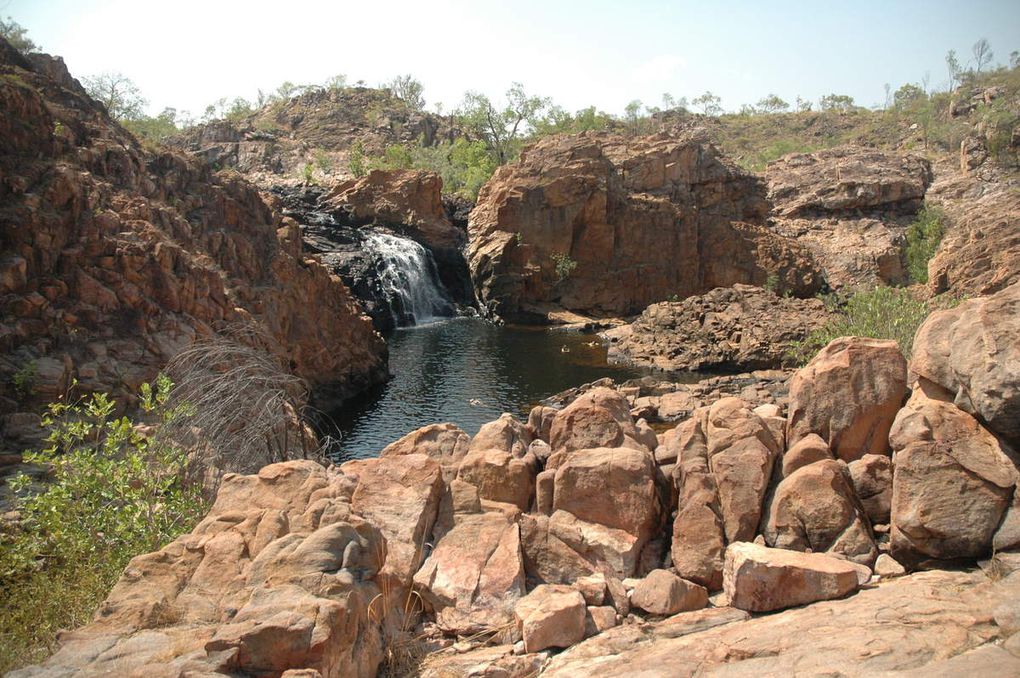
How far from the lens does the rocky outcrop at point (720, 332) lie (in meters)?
34.5

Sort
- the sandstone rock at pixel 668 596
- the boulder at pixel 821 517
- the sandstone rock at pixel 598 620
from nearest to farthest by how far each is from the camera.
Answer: the sandstone rock at pixel 598 620
the sandstone rock at pixel 668 596
the boulder at pixel 821 517

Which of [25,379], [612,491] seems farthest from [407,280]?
[612,491]

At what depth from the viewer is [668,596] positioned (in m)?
7.27

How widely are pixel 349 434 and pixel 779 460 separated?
18343 millimetres

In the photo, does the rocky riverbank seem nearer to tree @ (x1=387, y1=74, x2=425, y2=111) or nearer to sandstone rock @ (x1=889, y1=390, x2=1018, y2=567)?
sandstone rock @ (x1=889, y1=390, x2=1018, y2=567)

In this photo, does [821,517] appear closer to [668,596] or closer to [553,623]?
[668,596]

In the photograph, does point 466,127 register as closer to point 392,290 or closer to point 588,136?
Answer: point 588,136

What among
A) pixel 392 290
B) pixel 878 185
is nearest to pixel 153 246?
pixel 392 290

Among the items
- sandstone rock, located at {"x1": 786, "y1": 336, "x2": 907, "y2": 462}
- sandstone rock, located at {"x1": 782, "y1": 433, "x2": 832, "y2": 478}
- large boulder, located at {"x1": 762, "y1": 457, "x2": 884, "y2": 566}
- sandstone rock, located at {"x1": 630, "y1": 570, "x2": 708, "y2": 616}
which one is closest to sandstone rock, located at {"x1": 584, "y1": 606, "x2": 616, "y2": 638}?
sandstone rock, located at {"x1": 630, "y1": 570, "x2": 708, "y2": 616}

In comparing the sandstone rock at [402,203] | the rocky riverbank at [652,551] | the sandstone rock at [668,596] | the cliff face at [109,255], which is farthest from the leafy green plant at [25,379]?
the sandstone rock at [402,203]

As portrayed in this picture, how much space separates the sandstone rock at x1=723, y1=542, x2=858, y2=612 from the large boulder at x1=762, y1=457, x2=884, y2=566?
563 mm

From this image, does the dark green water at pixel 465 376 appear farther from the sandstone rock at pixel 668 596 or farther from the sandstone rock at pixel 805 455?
the sandstone rock at pixel 668 596

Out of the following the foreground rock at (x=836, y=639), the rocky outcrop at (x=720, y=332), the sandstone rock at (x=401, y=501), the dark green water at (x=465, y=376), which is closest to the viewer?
the foreground rock at (x=836, y=639)

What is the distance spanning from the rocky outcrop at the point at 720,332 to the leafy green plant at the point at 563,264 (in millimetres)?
8359
